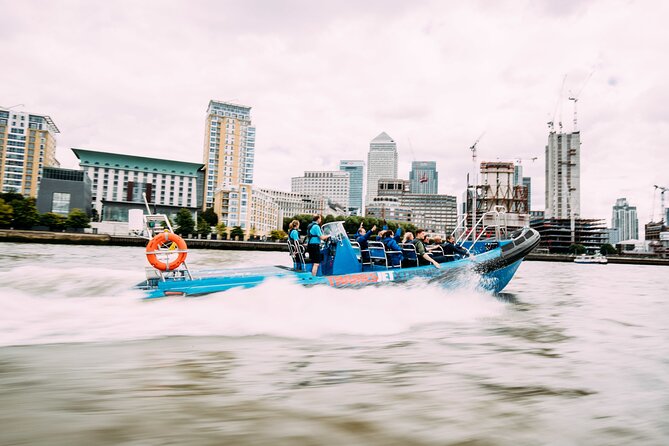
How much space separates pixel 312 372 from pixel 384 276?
15.1ft

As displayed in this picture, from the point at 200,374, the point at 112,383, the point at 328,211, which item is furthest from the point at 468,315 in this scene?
the point at 328,211

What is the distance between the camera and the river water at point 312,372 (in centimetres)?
298

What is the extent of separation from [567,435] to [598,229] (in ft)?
475

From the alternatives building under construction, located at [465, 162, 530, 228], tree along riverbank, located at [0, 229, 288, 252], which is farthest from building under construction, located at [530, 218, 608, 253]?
tree along riverbank, located at [0, 229, 288, 252]

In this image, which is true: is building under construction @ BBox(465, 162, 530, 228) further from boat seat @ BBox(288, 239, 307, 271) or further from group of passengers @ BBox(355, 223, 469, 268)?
boat seat @ BBox(288, 239, 307, 271)

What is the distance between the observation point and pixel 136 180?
424ft

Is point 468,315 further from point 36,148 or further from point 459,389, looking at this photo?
point 36,148

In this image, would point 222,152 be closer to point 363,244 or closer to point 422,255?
point 363,244

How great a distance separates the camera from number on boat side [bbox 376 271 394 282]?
866 cm

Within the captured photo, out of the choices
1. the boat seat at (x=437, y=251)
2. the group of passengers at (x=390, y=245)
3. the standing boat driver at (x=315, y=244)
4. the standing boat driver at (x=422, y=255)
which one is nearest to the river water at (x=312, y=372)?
the standing boat driver at (x=315, y=244)

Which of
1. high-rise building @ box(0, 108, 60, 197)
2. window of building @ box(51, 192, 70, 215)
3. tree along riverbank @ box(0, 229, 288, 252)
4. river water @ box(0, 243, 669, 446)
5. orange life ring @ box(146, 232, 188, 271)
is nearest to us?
river water @ box(0, 243, 669, 446)

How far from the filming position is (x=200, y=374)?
407 centimetres

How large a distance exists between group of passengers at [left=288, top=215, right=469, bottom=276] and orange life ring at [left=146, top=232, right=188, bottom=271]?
2214 mm

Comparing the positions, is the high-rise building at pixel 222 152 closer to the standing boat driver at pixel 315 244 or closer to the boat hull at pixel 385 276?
the boat hull at pixel 385 276
